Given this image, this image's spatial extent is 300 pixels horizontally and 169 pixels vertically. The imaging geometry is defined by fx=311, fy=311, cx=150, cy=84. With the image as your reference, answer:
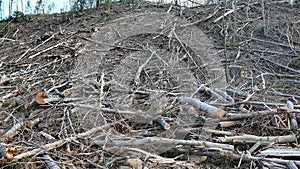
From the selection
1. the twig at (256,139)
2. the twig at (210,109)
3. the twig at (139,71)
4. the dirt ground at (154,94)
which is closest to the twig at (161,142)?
the dirt ground at (154,94)

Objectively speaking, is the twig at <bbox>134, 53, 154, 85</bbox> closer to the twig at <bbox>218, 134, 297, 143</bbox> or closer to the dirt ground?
the dirt ground

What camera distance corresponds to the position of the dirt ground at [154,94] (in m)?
3.04

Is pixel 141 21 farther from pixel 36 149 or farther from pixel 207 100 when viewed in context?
pixel 36 149

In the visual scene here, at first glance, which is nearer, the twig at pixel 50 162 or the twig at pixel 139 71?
the twig at pixel 50 162

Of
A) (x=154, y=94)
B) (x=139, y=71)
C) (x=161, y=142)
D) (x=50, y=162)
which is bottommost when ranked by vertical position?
(x=50, y=162)

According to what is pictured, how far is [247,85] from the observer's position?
Result: 17.3ft

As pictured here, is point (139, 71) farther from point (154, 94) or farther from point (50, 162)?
point (50, 162)

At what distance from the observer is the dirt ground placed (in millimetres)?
3035

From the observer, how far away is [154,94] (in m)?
4.24

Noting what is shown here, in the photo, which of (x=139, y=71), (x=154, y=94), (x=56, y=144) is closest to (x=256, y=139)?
(x=154, y=94)

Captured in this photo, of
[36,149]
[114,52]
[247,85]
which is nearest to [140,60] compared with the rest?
[114,52]

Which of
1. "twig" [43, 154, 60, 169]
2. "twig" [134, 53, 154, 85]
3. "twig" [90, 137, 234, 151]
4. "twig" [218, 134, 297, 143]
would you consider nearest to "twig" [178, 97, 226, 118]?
"twig" [218, 134, 297, 143]

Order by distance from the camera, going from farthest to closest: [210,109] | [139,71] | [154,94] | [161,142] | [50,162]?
[139,71]
[154,94]
[210,109]
[161,142]
[50,162]

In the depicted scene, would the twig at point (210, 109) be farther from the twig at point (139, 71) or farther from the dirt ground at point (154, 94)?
the twig at point (139, 71)
